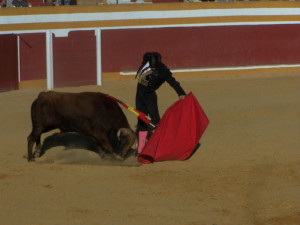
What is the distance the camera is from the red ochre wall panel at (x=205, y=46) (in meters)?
15.6

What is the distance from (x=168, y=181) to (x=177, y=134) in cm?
103

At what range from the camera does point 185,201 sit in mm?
6078

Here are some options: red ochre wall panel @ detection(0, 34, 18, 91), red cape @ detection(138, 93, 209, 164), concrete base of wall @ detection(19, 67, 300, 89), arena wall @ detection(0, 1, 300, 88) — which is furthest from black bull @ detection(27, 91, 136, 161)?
concrete base of wall @ detection(19, 67, 300, 89)

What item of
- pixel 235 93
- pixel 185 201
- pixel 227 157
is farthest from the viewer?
pixel 235 93

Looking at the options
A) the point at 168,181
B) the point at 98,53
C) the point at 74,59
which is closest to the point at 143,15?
the point at 98,53

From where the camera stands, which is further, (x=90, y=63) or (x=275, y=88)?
(x=90, y=63)

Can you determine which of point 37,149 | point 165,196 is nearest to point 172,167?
point 165,196

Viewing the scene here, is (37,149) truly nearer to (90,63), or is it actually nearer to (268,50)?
(90,63)

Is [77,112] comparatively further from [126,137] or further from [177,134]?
[177,134]

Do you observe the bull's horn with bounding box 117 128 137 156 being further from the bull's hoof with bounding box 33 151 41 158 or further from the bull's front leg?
the bull's hoof with bounding box 33 151 41 158

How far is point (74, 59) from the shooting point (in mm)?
14688

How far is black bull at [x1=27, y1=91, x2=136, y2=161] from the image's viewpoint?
7.52m

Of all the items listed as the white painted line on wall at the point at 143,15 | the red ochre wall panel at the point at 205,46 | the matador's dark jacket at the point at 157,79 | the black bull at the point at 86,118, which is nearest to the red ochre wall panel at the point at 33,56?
the white painted line on wall at the point at 143,15

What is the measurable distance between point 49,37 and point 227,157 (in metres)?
7.60
